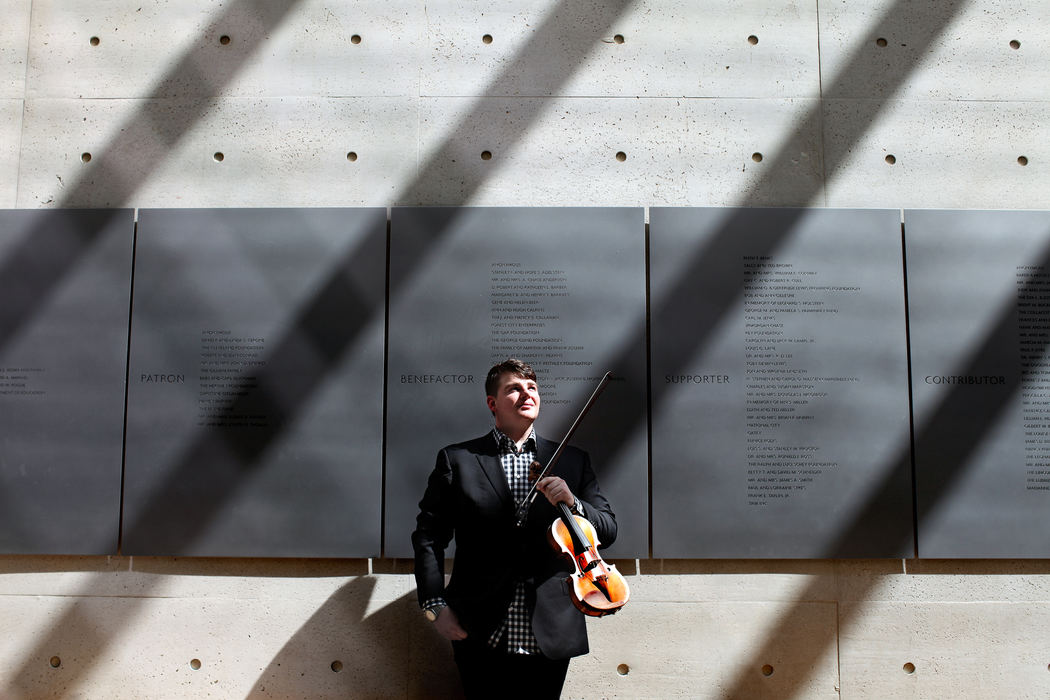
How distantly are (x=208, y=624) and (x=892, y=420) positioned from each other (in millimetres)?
3969

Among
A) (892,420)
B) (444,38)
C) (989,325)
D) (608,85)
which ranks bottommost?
(892,420)

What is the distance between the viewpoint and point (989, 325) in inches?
173

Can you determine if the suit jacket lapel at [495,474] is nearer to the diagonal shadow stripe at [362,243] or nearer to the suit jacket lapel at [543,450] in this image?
the suit jacket lapel at [543,450]

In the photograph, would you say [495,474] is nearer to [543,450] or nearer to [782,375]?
[543,450]

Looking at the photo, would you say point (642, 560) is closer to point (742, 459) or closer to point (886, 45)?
point (742, 459)

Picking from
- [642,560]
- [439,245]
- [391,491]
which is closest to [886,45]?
[439,245]

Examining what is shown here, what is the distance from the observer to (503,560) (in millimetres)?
3385

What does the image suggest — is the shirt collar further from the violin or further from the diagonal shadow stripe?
the diagonal shadow stripe

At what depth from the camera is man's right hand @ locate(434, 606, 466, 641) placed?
330 centimetres

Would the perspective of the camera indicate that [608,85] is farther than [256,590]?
Yes

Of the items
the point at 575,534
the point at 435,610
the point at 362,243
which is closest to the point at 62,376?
the point at 362,243

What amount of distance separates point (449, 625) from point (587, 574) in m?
0.76

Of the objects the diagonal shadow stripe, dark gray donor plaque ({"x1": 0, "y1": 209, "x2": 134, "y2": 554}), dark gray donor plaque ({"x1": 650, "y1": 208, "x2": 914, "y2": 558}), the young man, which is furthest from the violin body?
dark gray donor plaque ({"x1": 0, "y1": 209, "x2": 134, "y2": 554})

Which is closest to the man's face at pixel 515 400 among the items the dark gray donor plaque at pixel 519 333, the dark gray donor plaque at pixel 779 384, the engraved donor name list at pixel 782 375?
the dark gray donor plaque at pixel 519 333
